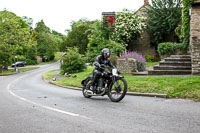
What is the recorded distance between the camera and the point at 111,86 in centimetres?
828

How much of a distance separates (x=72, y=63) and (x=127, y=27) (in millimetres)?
10068

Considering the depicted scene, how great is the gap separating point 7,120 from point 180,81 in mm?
7413

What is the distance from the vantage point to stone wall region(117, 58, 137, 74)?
1741 cm

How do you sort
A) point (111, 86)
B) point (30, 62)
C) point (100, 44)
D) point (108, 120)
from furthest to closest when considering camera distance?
1. point (30, 62)
2. point (100, 44)
3. point (111, 86)
4. point (108, 120)

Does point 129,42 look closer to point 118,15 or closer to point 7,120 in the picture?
point 118,15

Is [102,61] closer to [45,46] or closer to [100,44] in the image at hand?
[100,44]

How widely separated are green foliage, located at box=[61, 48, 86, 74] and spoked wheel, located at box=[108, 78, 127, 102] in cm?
2059

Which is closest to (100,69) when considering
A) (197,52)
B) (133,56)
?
(197,52)

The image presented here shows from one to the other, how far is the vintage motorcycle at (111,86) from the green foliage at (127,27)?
945 inches

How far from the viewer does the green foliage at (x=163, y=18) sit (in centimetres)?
3170

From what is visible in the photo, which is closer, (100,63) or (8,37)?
(100,63)

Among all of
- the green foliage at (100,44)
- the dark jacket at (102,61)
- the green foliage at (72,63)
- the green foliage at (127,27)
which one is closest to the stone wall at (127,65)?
the green foliage at (100,44)

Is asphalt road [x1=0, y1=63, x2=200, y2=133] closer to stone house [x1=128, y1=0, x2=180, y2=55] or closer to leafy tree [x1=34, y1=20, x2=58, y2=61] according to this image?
stone house [x1=128, y1=0, x2=180, y2=55]

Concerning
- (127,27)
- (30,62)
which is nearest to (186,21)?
(127,27)
